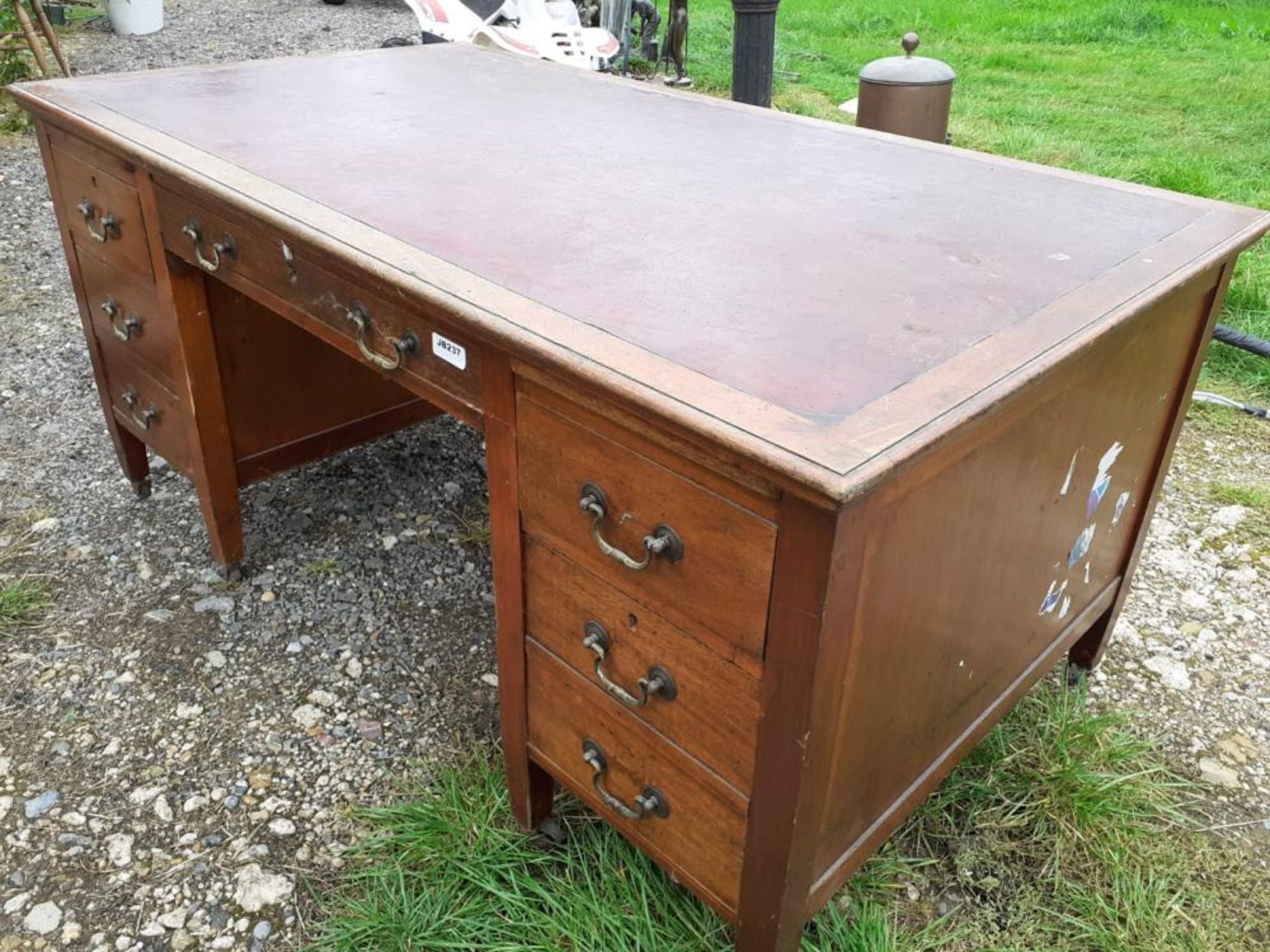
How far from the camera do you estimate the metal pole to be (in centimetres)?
365

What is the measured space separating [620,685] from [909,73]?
2.47 metres

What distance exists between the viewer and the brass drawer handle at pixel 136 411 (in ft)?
8.04

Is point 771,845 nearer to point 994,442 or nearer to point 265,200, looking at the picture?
point 994,442

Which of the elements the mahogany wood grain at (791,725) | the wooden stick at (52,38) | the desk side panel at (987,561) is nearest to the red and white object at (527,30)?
the wooden stick at (52,38)

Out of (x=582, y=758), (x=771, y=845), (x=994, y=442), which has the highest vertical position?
(x=994, y=442)

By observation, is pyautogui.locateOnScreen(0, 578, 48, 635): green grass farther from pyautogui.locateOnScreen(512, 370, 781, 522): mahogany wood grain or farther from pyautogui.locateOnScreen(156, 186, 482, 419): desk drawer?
pyautogui.locateOnScreen(512, 370, 781, 522): mahogany wood grain

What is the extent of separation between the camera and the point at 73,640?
7.43ft

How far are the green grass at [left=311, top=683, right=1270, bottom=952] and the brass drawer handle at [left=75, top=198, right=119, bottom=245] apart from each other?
129 cm

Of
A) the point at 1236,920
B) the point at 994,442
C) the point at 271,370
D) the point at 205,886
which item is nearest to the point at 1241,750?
the point at 1236,920

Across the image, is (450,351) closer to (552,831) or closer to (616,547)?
(616,547)

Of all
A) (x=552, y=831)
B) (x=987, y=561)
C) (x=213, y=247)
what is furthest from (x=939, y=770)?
(x=213, y=247)

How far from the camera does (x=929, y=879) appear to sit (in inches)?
68.1

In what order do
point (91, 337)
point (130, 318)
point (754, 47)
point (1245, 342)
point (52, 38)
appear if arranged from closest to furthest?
1. point (130, 318)
2. point (91, 337)
3. point (1245, 342)
4. point (754, 47)
5. point (52, 38)

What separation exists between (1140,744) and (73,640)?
2.11m
